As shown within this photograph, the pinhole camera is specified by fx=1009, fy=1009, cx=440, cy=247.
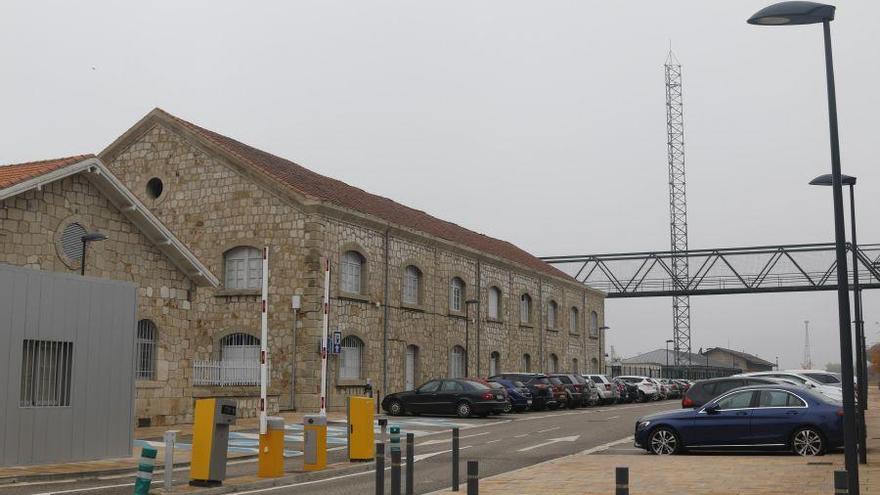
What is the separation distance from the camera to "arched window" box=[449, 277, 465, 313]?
45094 mm

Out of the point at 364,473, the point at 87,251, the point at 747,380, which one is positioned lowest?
the point at 364,473

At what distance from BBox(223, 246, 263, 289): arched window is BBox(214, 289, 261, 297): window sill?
10.1 inches

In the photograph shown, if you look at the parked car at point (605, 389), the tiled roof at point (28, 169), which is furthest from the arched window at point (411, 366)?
the tiled roof at point (28, 169)

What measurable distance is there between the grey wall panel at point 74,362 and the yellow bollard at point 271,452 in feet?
13.8

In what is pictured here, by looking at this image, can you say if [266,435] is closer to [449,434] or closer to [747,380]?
[449,434]

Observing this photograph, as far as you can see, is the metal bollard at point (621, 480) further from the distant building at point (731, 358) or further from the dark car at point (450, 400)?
the distant building at point (731, 358)

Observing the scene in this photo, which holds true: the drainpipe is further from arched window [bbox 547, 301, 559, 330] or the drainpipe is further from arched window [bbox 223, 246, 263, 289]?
arched window [bbox 547, 301, 559, 330]

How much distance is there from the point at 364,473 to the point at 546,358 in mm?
40348

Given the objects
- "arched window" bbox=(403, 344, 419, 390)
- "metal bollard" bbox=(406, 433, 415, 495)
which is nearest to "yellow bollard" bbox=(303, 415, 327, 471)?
"metal bollard" bbox=(406, 433, 415, 495)

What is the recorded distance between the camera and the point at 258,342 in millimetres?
35469

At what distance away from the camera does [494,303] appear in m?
50.2

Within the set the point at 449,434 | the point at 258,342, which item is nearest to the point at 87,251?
the point at 449,434

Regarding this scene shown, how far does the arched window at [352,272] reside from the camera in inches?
1444

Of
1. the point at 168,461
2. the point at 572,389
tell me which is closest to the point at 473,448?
the point at 168,461
